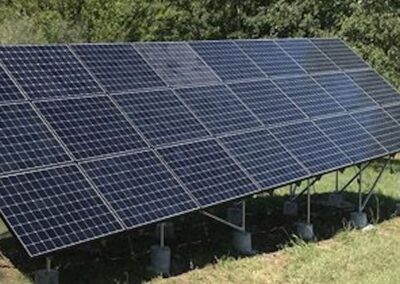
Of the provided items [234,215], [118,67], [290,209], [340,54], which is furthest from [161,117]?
[340,54]

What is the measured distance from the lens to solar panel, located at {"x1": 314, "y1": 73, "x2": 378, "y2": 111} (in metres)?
15.3

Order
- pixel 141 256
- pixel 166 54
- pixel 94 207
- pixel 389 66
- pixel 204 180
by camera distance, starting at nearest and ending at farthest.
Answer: pixel 94 207 < pixel 204 180 < pixel 141 256 < pixel 166 54 < pixel 389 66

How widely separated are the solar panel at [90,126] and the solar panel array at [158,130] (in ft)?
0.07

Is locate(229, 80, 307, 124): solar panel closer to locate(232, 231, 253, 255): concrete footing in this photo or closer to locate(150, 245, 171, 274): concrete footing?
locate(232, 231, 253, 255): concrete footing

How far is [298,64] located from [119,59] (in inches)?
197

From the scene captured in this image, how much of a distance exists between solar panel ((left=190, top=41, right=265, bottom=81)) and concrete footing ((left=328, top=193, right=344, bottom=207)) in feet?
12.6

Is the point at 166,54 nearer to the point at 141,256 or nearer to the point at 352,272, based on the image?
the point at 141,256

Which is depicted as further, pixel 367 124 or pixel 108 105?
pixel 367 124

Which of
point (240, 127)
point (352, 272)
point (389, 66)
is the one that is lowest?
point (389, 66)

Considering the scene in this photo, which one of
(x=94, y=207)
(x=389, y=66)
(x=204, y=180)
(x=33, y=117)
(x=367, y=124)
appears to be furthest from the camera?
(x=389, y=66)

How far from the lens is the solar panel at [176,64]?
12750 millimetres

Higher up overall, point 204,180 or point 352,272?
point 204,180

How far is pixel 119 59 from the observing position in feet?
40.2

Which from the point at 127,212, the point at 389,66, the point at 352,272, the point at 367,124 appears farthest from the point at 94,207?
the point at 389,66
